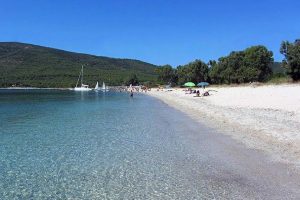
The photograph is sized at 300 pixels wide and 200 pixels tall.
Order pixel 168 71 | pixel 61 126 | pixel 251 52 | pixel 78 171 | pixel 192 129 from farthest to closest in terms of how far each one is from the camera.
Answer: pixel 168 71 → pixel 251 52 → pixel 61 126 → pixel 192 129 → pixel 78 171

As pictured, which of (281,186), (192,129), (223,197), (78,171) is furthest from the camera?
(192,129)

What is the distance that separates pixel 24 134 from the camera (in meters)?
23.9

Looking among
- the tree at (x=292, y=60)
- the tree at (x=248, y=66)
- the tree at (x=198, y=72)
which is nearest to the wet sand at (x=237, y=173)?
the tree at (x=292, y=60)

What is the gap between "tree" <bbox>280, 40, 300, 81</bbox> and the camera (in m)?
67.1

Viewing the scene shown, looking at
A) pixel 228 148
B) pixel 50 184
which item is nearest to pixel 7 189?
pixel 50 184

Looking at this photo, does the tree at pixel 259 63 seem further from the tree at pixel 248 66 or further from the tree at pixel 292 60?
the tree at pixel 292 60

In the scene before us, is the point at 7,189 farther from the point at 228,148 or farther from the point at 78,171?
the point at 228,148

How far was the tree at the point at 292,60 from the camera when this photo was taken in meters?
67.1

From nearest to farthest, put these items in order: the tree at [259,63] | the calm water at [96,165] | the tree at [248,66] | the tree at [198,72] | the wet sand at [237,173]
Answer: the wet sand at [237,173] < the calm water at [96,165] < the tree at [259,63] < the tree at [248,66] < the tree at [198,72]

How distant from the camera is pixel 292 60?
67.6 metres

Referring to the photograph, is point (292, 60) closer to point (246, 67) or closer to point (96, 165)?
point (246, 67)

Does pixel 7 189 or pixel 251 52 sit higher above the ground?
pixel 251 52

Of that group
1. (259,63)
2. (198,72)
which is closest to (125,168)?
(259,63)

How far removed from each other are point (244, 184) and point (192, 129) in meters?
14.1
